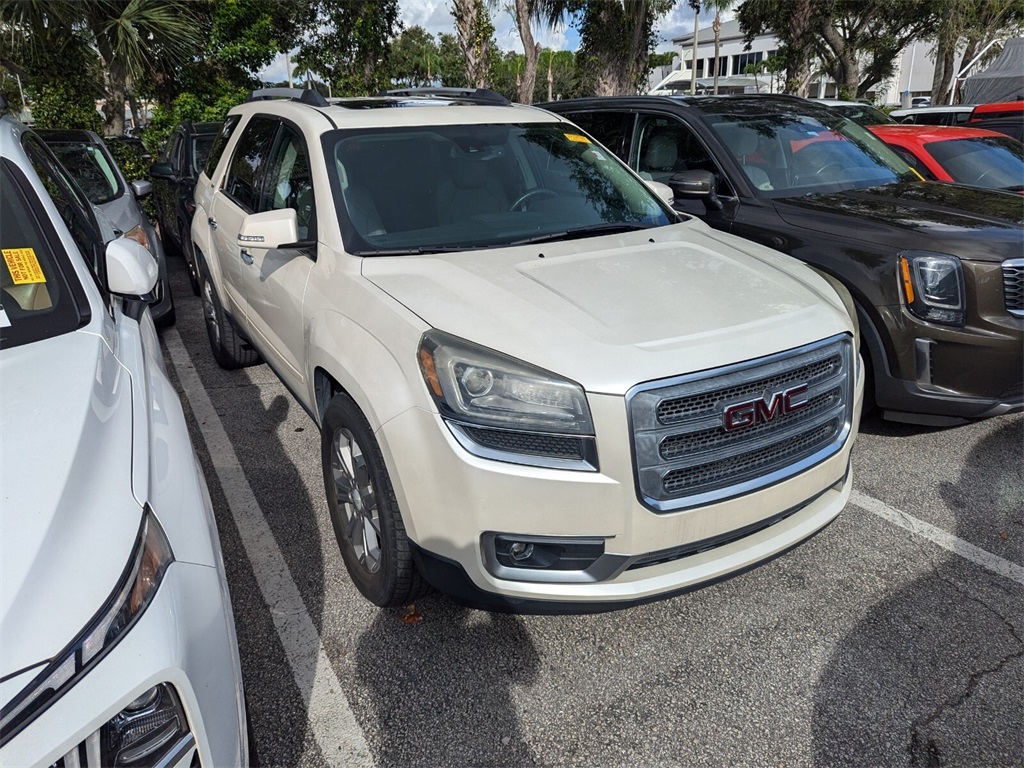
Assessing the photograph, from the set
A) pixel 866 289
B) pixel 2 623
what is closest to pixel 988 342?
pixel 866 289

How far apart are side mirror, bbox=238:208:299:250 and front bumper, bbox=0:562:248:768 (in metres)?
1.67

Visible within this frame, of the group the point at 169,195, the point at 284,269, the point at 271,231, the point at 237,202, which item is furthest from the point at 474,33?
the point at 271,231

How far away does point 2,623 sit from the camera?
1216 millimetres

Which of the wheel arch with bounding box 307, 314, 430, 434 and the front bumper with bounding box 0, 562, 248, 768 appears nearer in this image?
the front bumper with bounding box 0, 562, 248, 768

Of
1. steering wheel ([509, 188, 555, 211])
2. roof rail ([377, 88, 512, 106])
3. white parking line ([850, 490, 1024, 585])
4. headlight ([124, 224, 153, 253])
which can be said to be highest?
roof rail ([377, 88, 512, 106])

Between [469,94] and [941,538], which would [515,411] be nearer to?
[941,538]

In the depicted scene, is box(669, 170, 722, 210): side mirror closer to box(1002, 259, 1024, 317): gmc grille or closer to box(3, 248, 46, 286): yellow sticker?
box(1002, 259, 1024, 317): gmc grille

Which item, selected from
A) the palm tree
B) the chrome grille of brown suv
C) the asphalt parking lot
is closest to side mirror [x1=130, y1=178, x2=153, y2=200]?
the asphalt parking lot

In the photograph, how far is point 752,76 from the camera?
5534 cm

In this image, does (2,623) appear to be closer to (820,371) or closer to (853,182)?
(820,371)

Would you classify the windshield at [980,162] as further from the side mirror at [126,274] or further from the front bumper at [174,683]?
the front bumper at [174,683]

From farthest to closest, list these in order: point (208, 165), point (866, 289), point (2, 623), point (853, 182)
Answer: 1. point (208, 165)
2. point (853, 182)
3. point (866, 289)
4. point (2, 623)

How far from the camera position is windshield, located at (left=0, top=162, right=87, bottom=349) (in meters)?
2.11

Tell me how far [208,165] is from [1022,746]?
542cm
